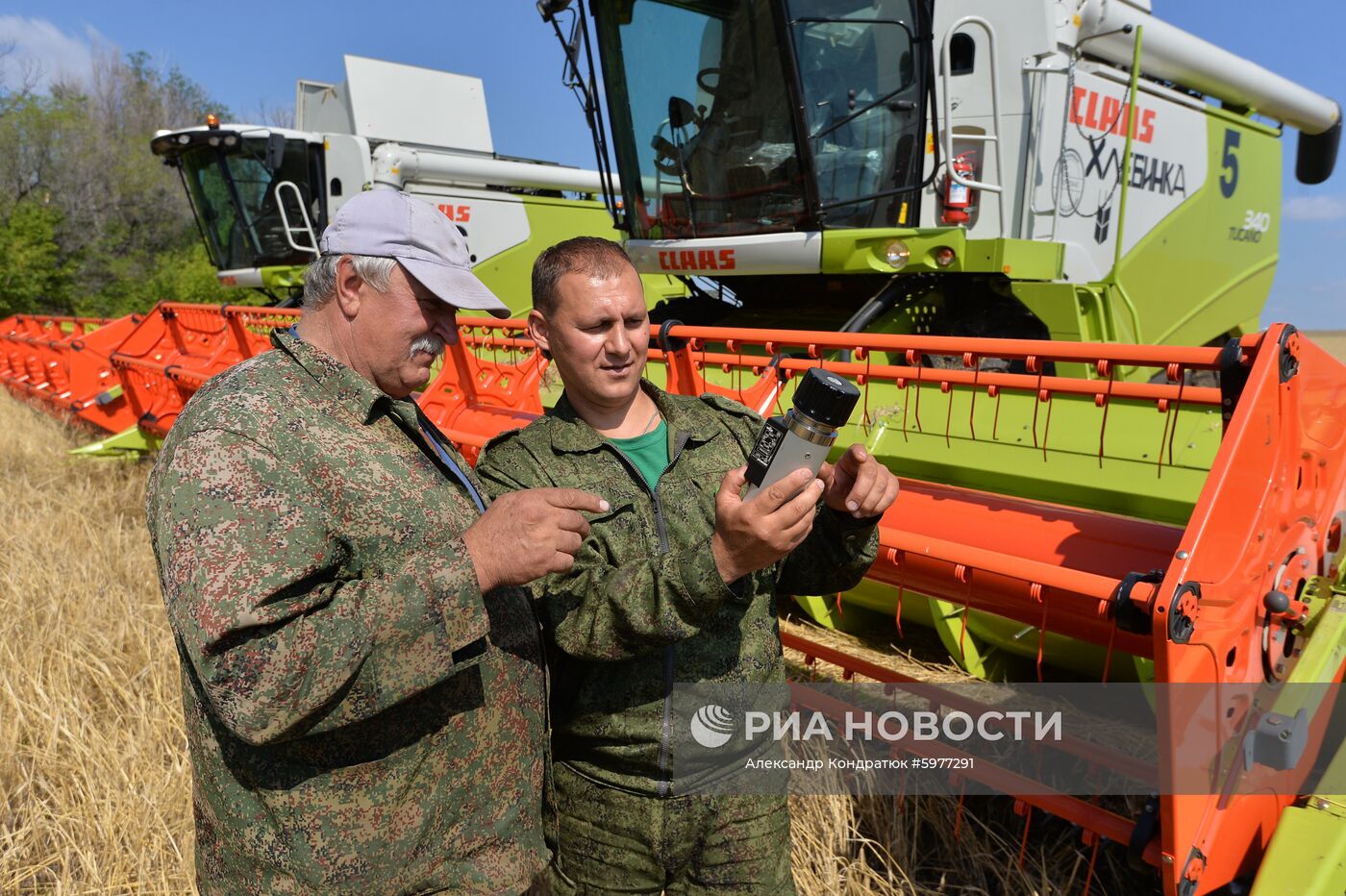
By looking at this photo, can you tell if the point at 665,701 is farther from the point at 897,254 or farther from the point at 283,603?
the point at 897,254

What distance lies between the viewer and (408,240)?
45.8 inches

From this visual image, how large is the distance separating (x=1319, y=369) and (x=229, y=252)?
1062cm

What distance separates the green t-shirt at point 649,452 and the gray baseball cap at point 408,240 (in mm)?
386

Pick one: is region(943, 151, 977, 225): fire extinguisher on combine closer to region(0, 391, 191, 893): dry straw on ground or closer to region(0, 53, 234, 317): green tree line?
region(0, 391, 191, 893): dry straw on ground

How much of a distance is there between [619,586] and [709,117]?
3857 mm

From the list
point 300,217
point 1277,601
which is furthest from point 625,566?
point 300,217

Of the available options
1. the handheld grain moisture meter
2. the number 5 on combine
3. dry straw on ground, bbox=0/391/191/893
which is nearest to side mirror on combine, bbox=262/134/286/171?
dry straw on ground, bbox=0/391/191/893

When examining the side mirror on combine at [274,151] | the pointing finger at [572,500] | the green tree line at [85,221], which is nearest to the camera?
the pointing finger at [572,500]

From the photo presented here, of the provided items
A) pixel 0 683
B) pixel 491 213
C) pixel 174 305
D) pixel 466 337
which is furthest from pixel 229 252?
pixel 0 683

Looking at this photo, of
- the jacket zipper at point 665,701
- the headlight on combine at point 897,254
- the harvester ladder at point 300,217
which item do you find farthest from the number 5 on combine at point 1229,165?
the harvester ladder at point 300,217

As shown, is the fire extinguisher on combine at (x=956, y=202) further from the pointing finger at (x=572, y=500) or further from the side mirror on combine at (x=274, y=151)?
the side mirror on combine at (x=274, y=151)

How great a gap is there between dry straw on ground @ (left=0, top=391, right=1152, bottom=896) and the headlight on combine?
183 cm

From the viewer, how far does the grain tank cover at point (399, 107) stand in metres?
10.4

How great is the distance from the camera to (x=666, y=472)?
146 cm
